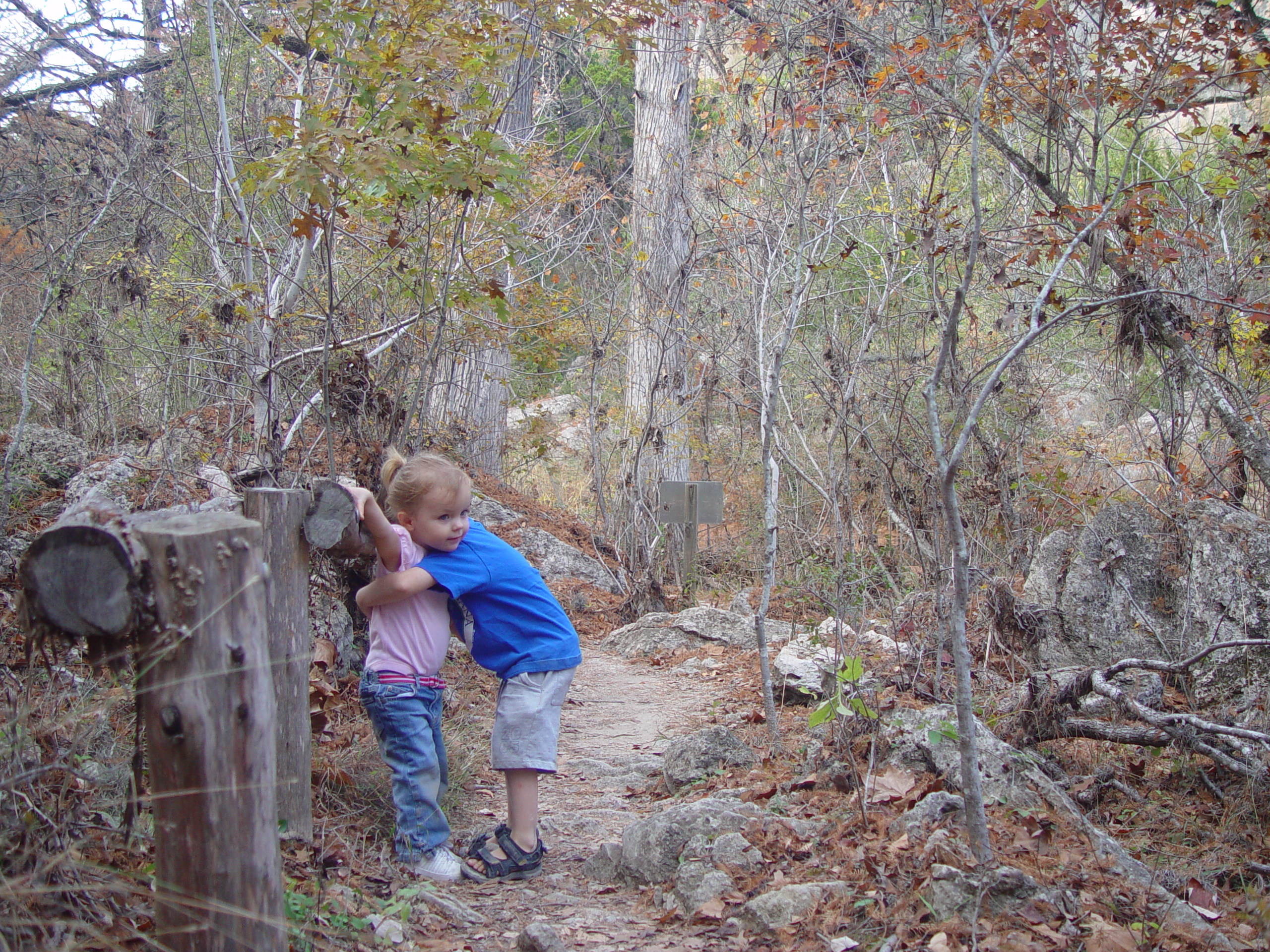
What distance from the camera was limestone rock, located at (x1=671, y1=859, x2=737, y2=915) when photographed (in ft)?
9.81

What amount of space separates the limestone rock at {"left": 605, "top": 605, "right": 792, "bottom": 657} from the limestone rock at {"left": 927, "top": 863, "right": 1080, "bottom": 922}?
4.27 metres

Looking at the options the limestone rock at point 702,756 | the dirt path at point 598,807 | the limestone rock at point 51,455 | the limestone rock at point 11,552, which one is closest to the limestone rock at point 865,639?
the dirt path at point 598,807

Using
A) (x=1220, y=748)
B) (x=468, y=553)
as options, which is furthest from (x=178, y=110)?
→ (x=1220, y=748)

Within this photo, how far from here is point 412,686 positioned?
127 inches

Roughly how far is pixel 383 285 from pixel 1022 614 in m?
4.25

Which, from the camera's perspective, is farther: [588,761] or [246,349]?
[246,349]

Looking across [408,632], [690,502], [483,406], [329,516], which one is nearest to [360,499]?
[329,516]

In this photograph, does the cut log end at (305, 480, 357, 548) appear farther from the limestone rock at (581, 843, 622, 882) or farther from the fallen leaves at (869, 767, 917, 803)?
the fallen leaves at (869, 767, 917, 803)

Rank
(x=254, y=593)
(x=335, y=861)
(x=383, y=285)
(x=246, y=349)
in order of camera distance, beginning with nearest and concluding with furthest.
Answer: (x=254, y=593) < (x=335, y=861) < (x=246, y=349) < (x=383, y=285)

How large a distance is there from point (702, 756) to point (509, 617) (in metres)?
1.41

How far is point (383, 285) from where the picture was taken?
5.74 m

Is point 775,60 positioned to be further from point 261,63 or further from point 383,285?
point 261,63

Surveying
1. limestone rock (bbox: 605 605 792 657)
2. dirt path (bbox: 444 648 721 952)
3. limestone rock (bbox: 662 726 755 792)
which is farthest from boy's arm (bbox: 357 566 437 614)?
limestone rock (bbox: 605 605 792 657)

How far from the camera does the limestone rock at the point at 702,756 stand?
4215 millimetres
